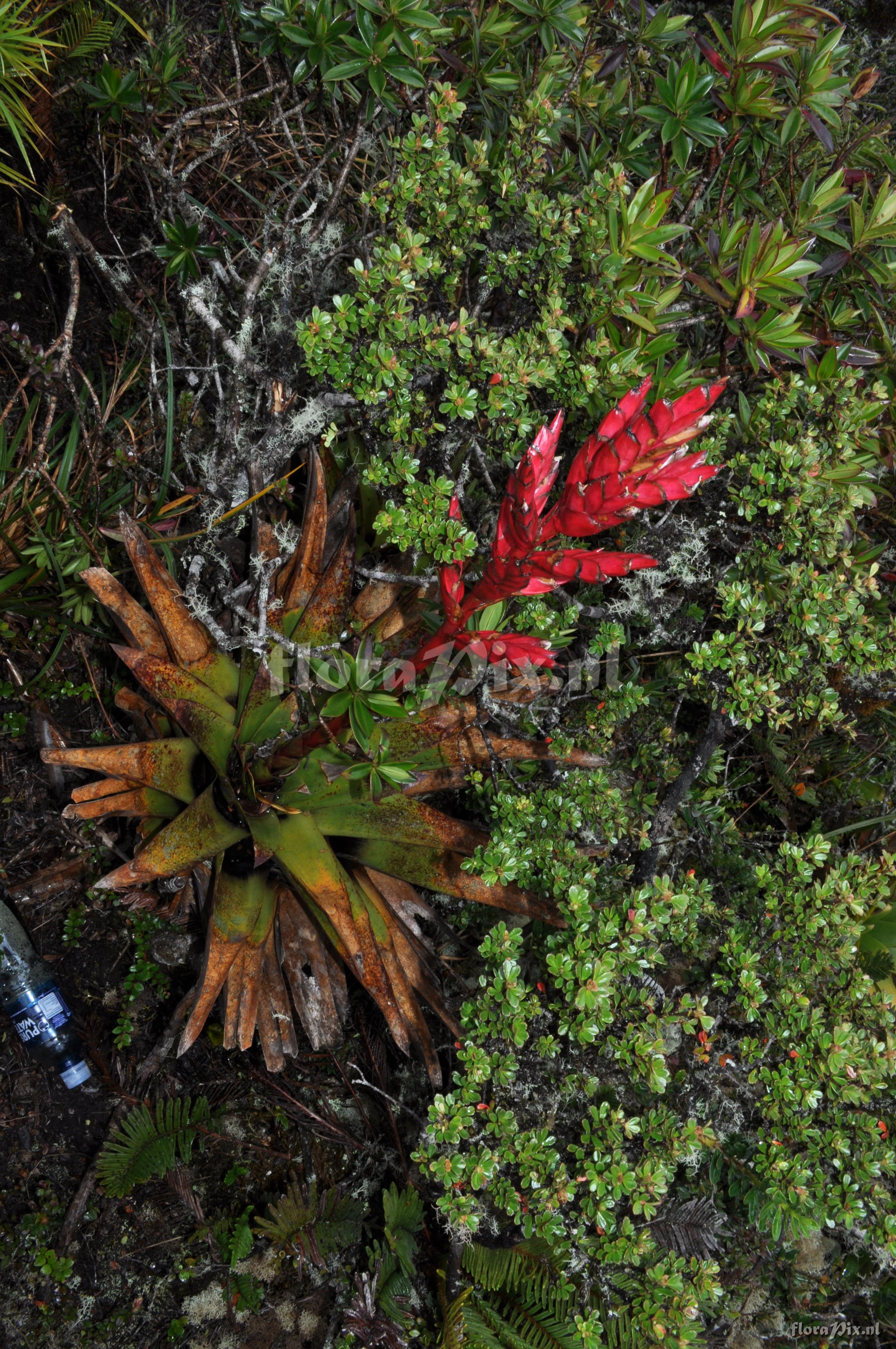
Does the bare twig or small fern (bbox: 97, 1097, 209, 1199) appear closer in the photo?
small fern (bbox: 97, 1097, 209, 1199)

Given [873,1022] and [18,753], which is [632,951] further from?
[18,753]

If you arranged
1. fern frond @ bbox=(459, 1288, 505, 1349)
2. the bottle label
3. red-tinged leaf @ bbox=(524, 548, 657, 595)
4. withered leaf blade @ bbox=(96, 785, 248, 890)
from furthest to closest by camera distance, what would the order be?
1. the bottle label
2. fern frond @ bbox=(459, 1288, 505, 1349)
3. withered leaf blade @ bbox=(96, 785, 248, 890)
4. red-tinged leaf @ bbox=(524, 548, 657, 595)

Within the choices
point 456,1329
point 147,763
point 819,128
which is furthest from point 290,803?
point 819,128

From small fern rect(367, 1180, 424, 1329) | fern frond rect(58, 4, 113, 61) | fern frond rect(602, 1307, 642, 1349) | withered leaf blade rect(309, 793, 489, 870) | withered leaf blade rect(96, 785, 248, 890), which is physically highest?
fern frond rect(58, 4, 113, 61)

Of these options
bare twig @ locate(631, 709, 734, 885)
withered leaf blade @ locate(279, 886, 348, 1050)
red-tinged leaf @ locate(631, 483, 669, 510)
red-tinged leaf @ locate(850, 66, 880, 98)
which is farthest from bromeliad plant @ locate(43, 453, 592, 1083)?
red-tinged leaf @ locate(850, 66, 880, 98)

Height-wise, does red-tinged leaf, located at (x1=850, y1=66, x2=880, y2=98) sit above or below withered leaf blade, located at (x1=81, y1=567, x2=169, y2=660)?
above

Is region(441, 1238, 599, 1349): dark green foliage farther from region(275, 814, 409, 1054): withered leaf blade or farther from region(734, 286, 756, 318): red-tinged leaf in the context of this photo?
region(734, 286, 756, 318): red-tinged leaf
